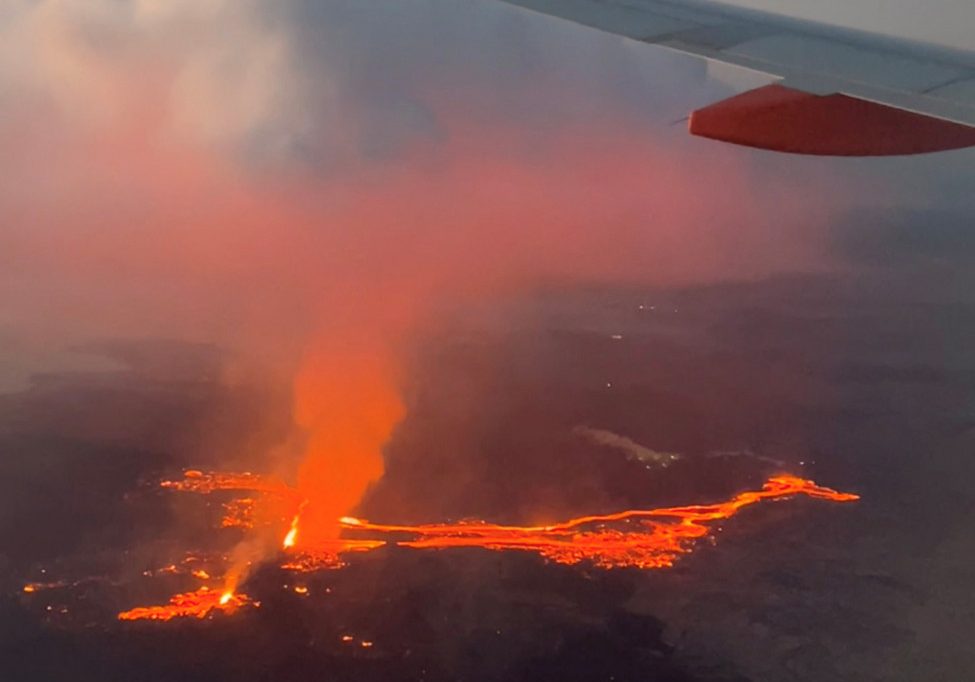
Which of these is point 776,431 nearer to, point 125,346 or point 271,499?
point 271,499

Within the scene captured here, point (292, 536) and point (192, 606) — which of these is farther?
point (292, 536)

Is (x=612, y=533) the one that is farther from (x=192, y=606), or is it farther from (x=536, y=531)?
(x=192, y=606)

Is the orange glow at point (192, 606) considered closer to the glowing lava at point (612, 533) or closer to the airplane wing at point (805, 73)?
the glowing lava at point (612, 533)

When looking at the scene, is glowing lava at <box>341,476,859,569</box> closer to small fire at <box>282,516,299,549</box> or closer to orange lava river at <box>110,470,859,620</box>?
orange lava river at <box>110,470,859,620</box>

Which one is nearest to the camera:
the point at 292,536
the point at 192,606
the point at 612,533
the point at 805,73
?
the point at 805,73

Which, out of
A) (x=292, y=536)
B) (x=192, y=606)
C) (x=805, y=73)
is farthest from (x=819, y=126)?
(x=292, y=536)

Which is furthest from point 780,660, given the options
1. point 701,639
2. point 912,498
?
point 912,498
